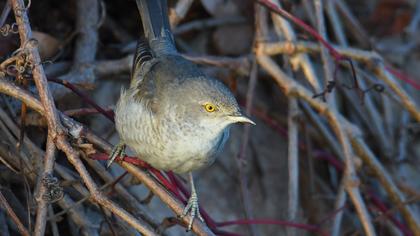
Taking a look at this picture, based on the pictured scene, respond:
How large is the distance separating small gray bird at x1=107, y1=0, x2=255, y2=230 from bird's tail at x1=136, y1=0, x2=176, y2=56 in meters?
0.30

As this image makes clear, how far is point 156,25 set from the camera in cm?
331

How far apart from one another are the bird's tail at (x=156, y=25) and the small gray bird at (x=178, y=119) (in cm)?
30

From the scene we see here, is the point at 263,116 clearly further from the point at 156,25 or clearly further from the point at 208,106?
the point at 208,106

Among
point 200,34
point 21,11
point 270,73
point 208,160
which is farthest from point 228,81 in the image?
point 21,11

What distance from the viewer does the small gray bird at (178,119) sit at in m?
2.80

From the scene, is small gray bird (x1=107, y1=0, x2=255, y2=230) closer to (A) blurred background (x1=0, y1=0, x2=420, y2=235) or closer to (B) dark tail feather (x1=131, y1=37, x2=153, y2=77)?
(B) dark tail feather (x1=131, y1=37, x2=153, y2=77)

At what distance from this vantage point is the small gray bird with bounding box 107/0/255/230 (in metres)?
2.80

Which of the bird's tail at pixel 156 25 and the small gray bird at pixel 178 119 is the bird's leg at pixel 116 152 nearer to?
the small gray bird at pixel 178 119

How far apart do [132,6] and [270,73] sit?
109 cm

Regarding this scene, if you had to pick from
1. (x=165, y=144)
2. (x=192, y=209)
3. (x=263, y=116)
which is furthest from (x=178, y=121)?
(x=263, y=116)

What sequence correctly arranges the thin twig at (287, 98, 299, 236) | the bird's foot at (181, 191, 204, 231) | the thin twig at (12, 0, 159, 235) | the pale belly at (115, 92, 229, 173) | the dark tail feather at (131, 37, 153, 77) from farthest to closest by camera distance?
the thin twig at (287, 98, 299, 236) < the dark tail feather at (131, 37, 153, 77) < the pale belly at (115, 92, 229, 173) < the bird's foot at (181, 191, 204, 231) < the thin twig at (12, 0, 159, 235)

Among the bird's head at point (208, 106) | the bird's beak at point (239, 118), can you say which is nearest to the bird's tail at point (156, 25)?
the bird's head at point (208, 106)

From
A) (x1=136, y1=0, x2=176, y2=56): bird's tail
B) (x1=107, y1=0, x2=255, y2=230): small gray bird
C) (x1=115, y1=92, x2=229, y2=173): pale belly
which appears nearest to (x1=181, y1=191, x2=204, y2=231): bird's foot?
(x1=107, y1=0, x2=255, y2=230): small gray bird

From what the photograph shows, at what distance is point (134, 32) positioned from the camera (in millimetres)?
4461
